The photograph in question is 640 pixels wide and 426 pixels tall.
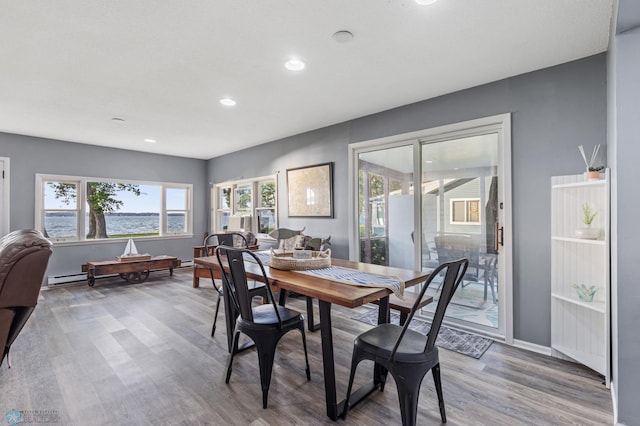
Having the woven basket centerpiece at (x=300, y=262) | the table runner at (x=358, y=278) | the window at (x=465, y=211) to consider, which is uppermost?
the window at (x=465, y=211)

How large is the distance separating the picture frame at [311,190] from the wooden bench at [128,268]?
2632mm

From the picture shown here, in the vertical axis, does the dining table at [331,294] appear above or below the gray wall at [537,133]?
below

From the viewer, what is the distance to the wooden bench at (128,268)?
208 inches

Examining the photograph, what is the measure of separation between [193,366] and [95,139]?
4696 millimetres

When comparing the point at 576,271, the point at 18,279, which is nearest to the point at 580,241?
the point at 576,271

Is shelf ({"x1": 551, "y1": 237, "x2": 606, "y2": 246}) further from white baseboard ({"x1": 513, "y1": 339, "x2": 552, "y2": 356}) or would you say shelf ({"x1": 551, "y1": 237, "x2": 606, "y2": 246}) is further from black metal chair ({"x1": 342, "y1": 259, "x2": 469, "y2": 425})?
black metal chair ({"x1": 342, "y1": 259, "x2": 469, "y2": 425})

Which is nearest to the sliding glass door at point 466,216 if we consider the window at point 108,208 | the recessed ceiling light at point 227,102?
the recessed ceiling light at point 227,102

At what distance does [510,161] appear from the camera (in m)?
2.97

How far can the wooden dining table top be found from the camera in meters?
1.64

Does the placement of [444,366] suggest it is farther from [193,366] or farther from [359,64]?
[359,64]

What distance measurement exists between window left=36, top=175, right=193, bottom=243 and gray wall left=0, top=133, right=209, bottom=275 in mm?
132

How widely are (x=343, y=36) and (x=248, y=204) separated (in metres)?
4.52

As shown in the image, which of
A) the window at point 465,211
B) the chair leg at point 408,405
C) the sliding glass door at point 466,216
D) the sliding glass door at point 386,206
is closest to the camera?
the chair leg at point 408,405

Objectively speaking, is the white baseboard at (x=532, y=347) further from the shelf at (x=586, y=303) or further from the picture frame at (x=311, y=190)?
the picture frame at (x=311, y=190)
